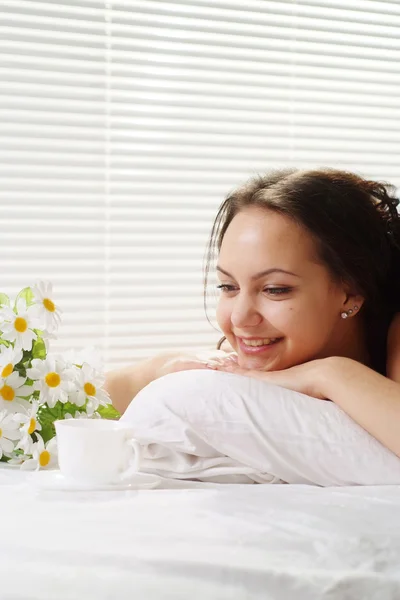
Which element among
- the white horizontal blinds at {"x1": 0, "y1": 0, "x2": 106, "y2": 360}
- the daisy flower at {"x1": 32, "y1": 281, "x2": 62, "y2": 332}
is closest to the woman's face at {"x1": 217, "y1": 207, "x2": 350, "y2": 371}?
the daisy flower at {"x1": 32, "y1": 281, "x2": 62, "y2": 332}

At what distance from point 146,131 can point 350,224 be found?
0.94m

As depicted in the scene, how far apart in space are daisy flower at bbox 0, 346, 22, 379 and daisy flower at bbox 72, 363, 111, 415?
0.11m

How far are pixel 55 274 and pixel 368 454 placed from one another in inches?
50.8

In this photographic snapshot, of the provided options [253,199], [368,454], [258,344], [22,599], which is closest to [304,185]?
[253,199]

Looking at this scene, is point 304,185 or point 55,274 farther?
point 55,274

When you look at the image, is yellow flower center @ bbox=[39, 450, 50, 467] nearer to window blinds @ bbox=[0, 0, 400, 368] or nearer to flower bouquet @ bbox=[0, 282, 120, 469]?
flower bouquet @ bbox=[0, 282, 120, 469]

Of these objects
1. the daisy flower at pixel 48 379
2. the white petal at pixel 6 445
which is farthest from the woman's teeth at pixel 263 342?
the white petal at pixel 6 445

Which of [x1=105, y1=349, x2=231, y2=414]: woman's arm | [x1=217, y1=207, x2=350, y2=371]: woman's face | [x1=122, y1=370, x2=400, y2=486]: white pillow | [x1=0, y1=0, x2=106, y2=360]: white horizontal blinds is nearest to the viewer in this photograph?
[x1=122, y1=370, x2=400, y2=486]: white pillow

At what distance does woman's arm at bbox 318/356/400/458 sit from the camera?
141 centimetres

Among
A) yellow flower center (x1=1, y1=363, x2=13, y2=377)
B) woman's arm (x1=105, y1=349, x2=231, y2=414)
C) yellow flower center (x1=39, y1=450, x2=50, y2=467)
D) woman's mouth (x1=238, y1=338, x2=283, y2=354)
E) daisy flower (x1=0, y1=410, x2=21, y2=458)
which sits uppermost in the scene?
yellow flower center (x1=1, y1=363, x2=13, y2=377)

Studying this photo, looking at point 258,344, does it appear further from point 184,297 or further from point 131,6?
point 131,6

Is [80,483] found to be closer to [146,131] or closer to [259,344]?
[259,344]

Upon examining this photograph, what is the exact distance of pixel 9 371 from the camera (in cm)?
144

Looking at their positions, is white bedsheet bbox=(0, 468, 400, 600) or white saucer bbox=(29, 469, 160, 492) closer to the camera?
white bedsheet bbox=(0, 468, 400, 600)
